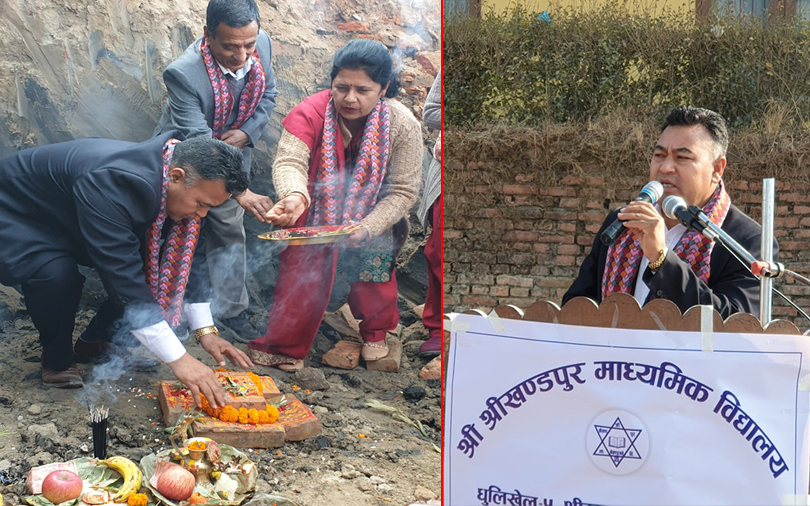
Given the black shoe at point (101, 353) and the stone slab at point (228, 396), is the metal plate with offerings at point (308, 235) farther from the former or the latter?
the black shoe at point (101, 353)

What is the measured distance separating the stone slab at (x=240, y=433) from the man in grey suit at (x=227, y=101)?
512 millimetres

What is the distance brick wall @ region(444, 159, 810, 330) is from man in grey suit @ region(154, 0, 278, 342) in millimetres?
4126

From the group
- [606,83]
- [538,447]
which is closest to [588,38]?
[606,83]

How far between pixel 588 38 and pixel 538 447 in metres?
6.12

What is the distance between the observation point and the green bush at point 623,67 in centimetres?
794

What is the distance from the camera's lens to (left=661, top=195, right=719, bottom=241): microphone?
2721 mm

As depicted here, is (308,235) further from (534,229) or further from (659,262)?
(534,229)

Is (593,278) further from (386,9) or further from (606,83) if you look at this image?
(606,83)

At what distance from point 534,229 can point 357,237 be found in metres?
4.02

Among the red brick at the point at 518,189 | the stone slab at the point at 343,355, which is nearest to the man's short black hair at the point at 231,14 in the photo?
the stone slab at the point at 343,355

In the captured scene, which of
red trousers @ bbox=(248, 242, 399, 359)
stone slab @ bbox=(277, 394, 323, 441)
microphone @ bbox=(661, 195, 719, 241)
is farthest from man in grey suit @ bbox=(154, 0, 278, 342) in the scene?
microphone @ bbox=(661, 195, 719, 241)

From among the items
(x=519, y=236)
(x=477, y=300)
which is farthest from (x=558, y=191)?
(x=477, y=300)

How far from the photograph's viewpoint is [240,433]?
3.84 m

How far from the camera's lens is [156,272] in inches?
151
